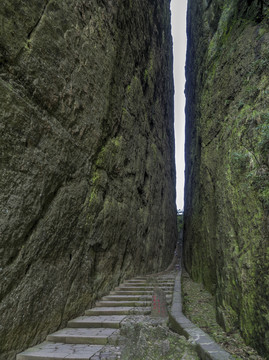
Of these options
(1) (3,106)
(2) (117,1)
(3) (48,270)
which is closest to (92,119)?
(1) (3,106)

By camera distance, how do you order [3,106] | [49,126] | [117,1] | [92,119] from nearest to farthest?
[3,106]
[49,126]
[92,119]
[117,1]

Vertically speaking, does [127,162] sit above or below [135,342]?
above

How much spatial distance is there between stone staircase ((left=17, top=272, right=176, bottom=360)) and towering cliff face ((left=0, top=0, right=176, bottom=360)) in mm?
238

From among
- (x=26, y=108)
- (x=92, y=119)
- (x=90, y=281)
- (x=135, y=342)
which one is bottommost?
(x=135, y=342)

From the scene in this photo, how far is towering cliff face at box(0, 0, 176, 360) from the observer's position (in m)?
3.76

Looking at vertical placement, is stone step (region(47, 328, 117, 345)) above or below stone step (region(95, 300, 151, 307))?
below

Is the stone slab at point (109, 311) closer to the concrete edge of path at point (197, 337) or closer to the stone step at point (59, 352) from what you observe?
the concrete edge of path at point (197, 337)

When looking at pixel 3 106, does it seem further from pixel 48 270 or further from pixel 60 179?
pixel 48 270

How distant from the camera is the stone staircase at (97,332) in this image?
355cm

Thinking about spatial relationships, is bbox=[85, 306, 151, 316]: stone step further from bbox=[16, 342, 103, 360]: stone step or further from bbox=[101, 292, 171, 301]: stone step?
bbox=[16, 342, 103, 360]: stone step

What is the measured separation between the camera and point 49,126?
4.69m

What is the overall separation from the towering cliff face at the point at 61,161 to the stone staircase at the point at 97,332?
0.24 meters

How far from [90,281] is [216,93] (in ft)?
26.1

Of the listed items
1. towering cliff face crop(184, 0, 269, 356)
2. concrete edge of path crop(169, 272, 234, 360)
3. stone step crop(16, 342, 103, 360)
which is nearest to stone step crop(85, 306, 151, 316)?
concrete edge of path crop(169, 272, 234, 360)
